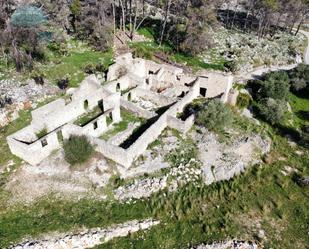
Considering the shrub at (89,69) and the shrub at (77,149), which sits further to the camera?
the shrub at (89,69)

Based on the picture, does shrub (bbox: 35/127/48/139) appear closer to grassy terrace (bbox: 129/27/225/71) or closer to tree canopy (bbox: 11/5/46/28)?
grassy terrace (bbox: 129/27/225/71)

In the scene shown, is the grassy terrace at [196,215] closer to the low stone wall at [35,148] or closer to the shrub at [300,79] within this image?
the low stone wall at [35,148]

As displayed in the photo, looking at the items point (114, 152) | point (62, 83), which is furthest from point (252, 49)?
point (114, 152)

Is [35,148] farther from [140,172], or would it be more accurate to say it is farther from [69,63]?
[69,63]

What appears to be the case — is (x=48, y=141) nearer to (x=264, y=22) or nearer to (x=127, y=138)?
(x=127, y=138)

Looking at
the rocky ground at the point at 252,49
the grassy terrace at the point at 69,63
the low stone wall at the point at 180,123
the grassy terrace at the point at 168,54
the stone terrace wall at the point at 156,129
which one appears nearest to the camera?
the stone terrace wall at the point at 156,129

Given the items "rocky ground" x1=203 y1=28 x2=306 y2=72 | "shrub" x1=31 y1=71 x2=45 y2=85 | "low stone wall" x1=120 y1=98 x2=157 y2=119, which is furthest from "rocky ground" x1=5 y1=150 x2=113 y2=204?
"rocky ground" x1=203 y1=28 x2=306 y2=72

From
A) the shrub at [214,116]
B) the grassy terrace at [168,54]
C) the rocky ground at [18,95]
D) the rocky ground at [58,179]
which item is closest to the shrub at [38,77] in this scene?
the rocky ground at [18,95]
